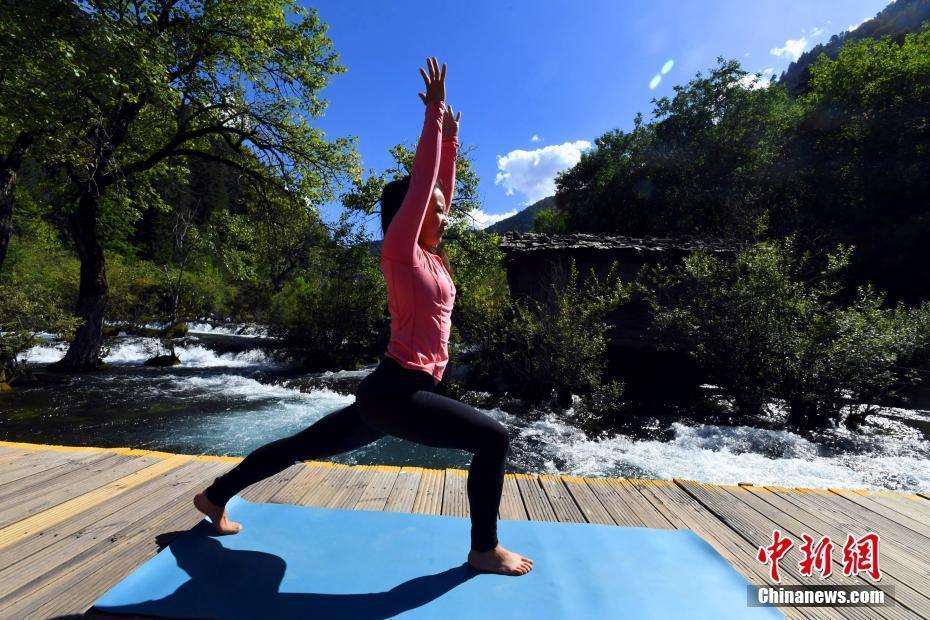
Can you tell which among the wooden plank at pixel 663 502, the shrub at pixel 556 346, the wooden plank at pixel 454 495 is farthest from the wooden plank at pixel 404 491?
the shrub at pixel 556 346

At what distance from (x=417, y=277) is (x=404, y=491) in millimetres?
1584

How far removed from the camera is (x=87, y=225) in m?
10.1

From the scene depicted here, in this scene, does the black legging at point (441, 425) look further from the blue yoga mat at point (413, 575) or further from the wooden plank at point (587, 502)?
the wooden plank at point (587, 502)

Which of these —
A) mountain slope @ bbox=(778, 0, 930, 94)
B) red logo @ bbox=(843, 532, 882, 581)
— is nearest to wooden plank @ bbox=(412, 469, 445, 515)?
red logo @ bbox=(843, 532, 882, 581)

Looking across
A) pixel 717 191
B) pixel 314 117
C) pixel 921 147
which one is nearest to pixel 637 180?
pixel 717 191

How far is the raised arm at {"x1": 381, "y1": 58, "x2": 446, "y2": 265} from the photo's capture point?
1.45 m

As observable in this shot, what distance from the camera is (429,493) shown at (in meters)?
2.51

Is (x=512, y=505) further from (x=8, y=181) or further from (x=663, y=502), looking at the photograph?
(x=8, y=181)

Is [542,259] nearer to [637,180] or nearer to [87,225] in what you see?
[87,225]

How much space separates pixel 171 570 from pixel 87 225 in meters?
12.0

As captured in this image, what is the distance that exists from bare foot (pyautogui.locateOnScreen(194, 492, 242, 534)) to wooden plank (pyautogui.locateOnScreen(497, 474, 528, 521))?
1223mm

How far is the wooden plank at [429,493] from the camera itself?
7.55 ft

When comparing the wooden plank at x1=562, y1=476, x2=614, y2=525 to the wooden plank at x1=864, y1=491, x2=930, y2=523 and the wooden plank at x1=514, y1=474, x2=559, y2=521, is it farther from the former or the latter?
the wooden plank at x1=864, y1=491, x2=930, y2=523

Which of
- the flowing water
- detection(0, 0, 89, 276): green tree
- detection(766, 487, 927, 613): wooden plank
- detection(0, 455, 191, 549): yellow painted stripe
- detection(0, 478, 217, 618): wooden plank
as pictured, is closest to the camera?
detection(0, 478, 217, 618): wooden plank
